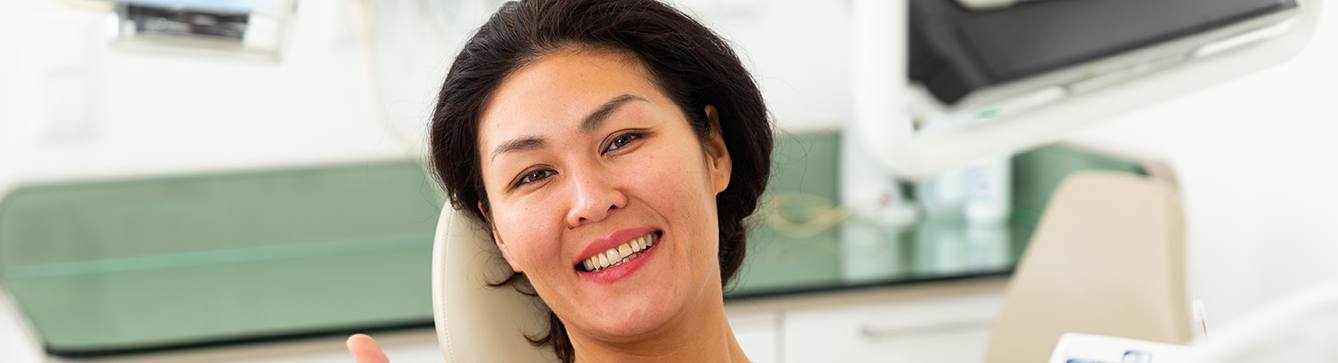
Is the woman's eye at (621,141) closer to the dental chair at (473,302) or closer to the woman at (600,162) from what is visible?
the woman at (600,162)

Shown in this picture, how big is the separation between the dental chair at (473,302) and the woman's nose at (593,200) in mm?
171

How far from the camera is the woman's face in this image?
4.34 ft

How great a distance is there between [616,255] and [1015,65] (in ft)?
2.01

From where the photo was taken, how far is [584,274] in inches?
52.9

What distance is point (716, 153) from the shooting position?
1.51 metres

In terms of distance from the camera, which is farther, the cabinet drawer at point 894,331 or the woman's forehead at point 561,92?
the cabinet drawer at point 894,331

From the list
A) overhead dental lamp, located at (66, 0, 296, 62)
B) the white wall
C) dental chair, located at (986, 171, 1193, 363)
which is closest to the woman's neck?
overhead dental lamp, located at (66, 0, 296, 62)

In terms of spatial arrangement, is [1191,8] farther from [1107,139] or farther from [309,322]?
[1107,139]

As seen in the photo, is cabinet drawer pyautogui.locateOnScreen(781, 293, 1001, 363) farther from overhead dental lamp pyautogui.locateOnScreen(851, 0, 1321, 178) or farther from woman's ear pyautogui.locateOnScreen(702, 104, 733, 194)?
overhead dental lamp pyautogui.locateOnScreen(851, 0, 1321, 178)

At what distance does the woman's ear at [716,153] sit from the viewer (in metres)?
1.49

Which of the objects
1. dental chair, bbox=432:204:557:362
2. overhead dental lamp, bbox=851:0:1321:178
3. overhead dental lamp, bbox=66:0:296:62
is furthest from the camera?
overhead dental lamp, bbox=66:0:296:62

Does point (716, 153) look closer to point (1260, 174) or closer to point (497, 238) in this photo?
point (497, 238)

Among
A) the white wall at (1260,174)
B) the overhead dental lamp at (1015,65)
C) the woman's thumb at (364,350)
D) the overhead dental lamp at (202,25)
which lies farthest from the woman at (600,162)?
the white wall at (1260,174)

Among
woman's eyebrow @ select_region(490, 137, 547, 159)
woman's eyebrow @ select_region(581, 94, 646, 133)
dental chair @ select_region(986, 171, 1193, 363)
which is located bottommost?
dental chair @ select_region(986, 171, 1193, 363)
